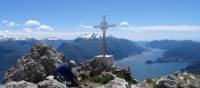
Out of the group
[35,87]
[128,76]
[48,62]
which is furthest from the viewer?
[128,76]

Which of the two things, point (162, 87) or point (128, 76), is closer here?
point (162, 87)

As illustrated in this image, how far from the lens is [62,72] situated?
22172 millimetres

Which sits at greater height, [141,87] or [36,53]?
[36,53]

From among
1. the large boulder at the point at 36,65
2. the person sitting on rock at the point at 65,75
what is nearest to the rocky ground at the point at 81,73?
the large boulder at the point at 36,65

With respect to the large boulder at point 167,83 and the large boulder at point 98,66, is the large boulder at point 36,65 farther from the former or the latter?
the large boulder at point 167,83

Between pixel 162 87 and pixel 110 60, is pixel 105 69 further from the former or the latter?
pixel 162 87

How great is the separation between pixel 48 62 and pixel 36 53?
127 cm

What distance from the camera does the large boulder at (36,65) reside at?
81.8 feet

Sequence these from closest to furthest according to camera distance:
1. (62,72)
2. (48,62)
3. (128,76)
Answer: (62,72) → (48,62) → (128,76)

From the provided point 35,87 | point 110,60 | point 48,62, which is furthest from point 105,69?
point 35,87

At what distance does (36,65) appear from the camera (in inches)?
1011

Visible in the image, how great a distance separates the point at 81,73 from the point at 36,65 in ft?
14.7

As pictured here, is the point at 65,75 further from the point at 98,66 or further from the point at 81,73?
the point at 98,66

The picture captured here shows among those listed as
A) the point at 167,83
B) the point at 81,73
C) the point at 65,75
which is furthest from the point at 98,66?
the point at 65,75
